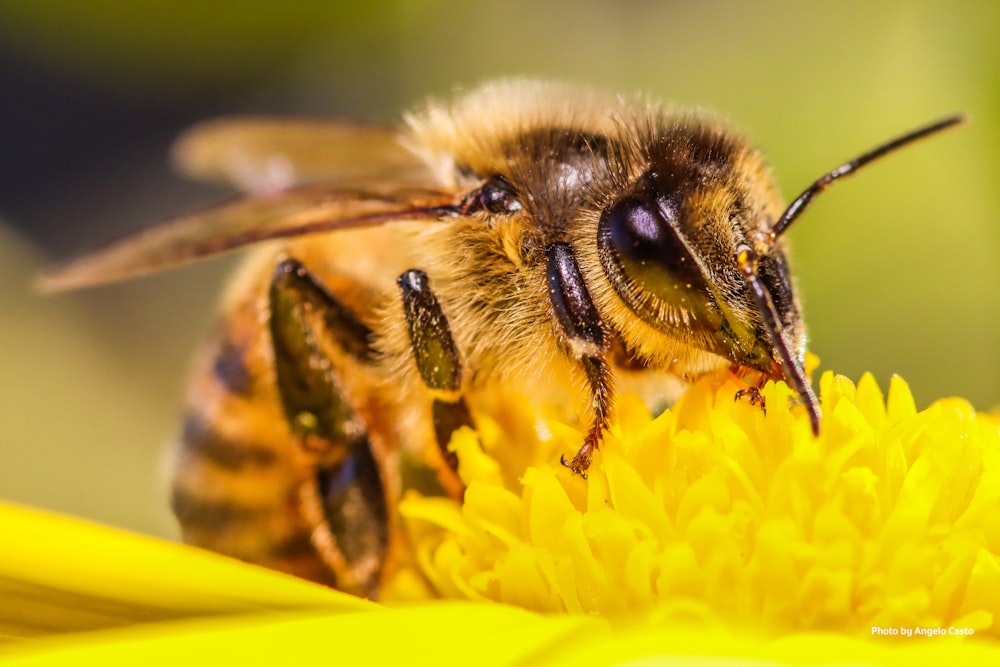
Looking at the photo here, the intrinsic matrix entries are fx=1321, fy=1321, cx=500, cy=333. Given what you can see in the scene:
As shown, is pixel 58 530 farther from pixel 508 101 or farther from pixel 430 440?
pixel 508 101

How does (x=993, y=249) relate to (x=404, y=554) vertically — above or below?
above

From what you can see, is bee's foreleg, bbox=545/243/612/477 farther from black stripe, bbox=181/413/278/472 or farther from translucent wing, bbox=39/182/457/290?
black stripe, bbox=181/413/278/472

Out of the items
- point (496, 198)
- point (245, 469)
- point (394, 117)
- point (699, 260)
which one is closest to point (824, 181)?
point (699, 260)

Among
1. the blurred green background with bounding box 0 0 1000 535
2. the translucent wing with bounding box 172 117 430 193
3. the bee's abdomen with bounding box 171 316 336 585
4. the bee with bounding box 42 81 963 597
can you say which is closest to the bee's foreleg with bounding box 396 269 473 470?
the bee with bounding box 42 81 963 597

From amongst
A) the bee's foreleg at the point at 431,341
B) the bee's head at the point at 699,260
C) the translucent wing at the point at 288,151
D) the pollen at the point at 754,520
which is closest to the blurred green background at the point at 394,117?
the translucent wing at the point at 288,151

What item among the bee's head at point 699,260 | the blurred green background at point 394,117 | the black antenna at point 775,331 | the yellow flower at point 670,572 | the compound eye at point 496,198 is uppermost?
the blurred green background at point 394,117

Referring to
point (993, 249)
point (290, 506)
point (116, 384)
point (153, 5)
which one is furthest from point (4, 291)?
point (993, 249)

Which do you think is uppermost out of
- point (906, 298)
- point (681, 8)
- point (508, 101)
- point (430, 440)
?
point (681, 8)

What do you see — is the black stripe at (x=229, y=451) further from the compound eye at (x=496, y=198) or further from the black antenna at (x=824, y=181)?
the black antenna at (x=824, y=181)
